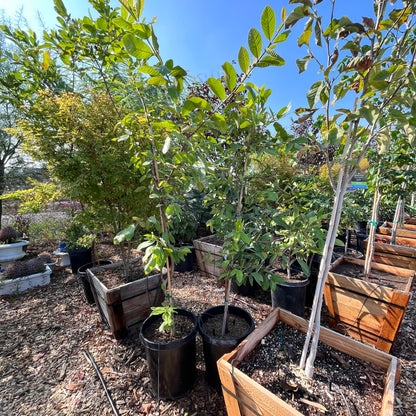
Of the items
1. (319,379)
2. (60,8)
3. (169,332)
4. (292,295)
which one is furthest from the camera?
(292,295)

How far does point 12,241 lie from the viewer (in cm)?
381

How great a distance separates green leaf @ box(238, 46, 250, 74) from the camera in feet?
2.27

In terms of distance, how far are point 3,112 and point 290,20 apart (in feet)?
23.9

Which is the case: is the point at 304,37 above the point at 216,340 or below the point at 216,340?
above

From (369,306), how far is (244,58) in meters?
2.07

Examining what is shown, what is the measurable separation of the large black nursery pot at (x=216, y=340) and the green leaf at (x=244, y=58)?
1467 millimetres

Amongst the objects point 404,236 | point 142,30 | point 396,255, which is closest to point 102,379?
point 142,30

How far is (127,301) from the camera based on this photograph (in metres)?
1.80

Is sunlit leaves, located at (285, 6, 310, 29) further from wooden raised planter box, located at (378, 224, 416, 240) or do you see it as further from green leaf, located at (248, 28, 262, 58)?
wooden raised planter box, located at (378, 224, 416, 240)

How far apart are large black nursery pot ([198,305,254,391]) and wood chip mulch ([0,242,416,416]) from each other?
0.39ft

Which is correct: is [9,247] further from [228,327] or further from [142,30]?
[142,30]

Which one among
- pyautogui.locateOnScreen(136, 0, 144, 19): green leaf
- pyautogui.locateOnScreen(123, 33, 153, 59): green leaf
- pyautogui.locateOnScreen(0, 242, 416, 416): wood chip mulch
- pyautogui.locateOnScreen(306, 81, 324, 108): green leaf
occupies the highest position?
pyautogui.locateOnScreen(136, 0, 144, 19): green leaf

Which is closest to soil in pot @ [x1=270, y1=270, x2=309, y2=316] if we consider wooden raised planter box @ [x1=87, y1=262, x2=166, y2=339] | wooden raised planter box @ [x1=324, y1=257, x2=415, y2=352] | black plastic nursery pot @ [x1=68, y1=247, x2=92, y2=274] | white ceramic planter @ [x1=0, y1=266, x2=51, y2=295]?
wooden raised planter box @ [x1=324, y1=257, x2=415, y2=352]

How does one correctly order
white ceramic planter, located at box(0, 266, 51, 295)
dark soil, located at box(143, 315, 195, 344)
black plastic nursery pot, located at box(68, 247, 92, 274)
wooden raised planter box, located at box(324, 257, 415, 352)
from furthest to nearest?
black plastic nursery pot, located at box(68, 247, 92, 274) < white ceramic planter, located at box(0, 266, 51, 295) < wooden raised planter box, located at box(324, 257, 415, 352) < dark soil, located at box(143, 315, 195, 344)
